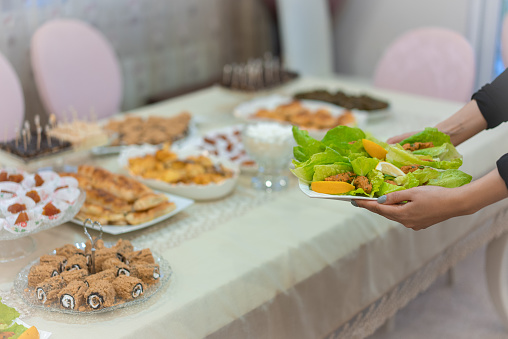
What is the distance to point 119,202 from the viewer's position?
1633 millimetres

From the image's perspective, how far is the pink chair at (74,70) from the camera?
9.71ft

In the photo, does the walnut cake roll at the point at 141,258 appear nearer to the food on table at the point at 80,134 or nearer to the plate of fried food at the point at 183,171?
the plate of fried food at the point at 183,171

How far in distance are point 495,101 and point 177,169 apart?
38.1 inches

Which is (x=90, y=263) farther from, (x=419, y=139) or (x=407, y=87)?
(x=407, y=87)

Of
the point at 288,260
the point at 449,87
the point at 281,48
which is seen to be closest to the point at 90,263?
the point at 288,260

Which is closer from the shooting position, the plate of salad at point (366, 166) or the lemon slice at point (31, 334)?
the lemon slice at point (31, 334)

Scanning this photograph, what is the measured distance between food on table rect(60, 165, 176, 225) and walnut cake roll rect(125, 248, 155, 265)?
0.23 meters

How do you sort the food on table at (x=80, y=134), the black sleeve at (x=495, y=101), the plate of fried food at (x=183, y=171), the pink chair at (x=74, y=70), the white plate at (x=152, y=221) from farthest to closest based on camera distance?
the pink chair at (x=74, y=70) → the food on table at (x=80, y=134) → the plate of fried food at (x=183, y=171) → the black sleeve at (x=495, y=101) → the white plate at (x=152, y=221)

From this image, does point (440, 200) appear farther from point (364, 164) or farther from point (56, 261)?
point (56, 261)

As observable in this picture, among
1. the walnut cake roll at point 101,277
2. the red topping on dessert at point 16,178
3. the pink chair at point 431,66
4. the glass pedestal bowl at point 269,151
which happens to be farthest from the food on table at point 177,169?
the pink chair at point 431,66

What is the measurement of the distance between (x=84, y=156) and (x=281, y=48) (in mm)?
3217

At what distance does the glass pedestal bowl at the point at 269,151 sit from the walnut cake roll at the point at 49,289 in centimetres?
79

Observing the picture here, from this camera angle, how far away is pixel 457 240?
214 centimetres

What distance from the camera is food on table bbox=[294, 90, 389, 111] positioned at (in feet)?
8.36
